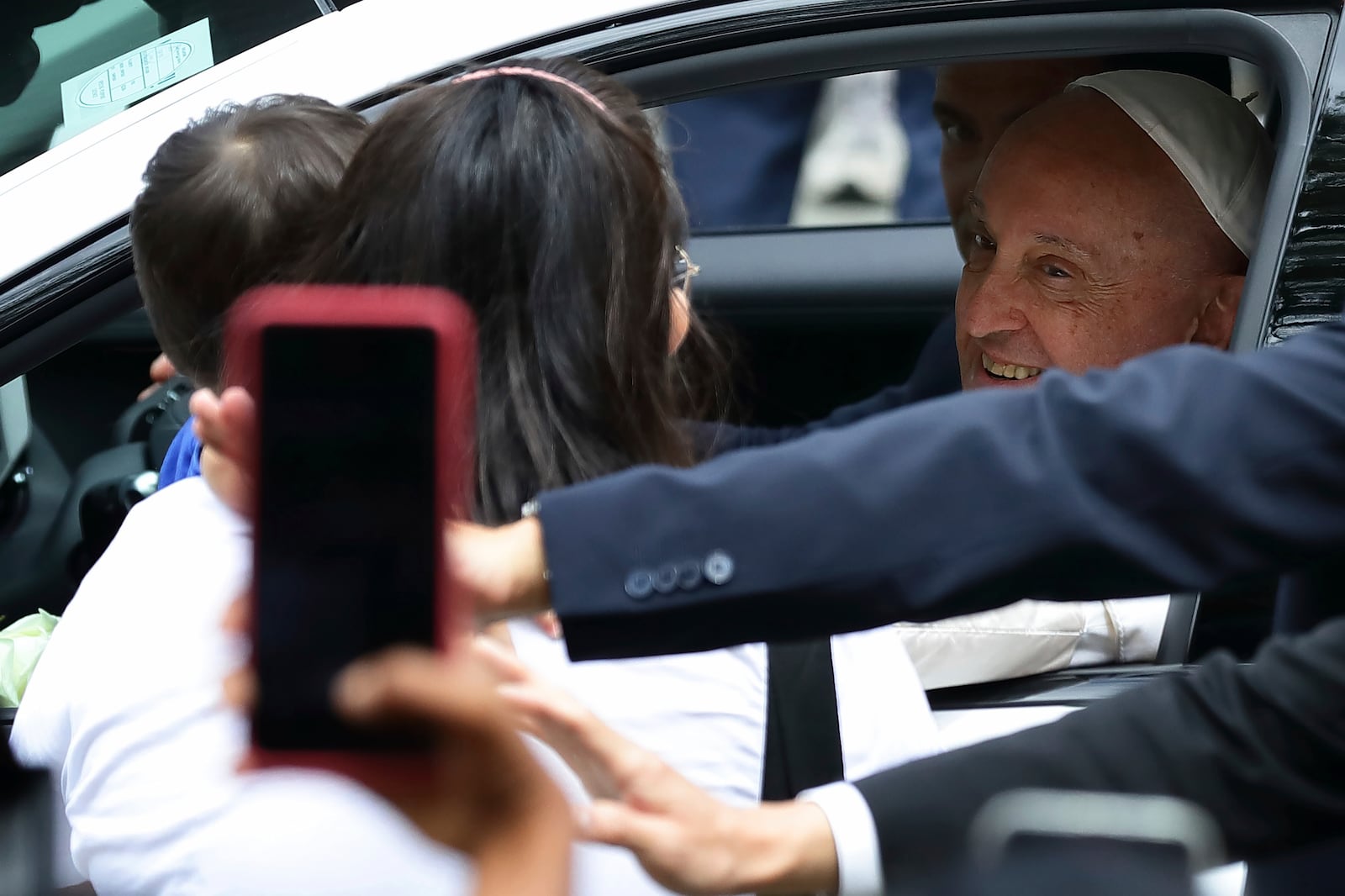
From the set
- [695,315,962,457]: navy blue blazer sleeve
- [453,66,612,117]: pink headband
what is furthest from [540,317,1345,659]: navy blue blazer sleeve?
[695,315,962,457]: navy blue blazer sleeve

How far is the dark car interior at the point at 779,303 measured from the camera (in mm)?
1978

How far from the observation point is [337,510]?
32.5 inches

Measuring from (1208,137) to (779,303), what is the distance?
4.80ft

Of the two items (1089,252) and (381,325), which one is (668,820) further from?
(1089,252)

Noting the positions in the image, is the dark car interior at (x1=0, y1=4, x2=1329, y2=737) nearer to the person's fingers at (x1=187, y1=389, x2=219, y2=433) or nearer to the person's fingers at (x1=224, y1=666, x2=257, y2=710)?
the person's fingers at (x1=187, y1=389, x2=219, y2=433)

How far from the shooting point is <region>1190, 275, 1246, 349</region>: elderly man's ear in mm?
2467

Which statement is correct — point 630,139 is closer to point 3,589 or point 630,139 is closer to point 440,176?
point 440,176

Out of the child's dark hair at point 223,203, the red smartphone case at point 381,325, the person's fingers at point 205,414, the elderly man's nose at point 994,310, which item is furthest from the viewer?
the elderly man's nose at point 994,310

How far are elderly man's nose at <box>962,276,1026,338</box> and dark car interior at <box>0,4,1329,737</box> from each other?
0.55m

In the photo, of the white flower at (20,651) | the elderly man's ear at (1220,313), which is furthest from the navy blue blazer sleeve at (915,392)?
the white flower at (20,651)

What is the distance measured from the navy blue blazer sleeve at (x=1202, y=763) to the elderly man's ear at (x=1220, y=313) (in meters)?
1.19

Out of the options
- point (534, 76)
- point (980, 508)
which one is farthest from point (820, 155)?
point (980, 508)

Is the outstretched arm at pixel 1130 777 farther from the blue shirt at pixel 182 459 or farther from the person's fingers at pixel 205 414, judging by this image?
the blue shirt at pixel 182 459

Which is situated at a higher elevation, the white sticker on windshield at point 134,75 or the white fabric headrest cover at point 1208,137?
the white sticker on windshield at point 134,75
